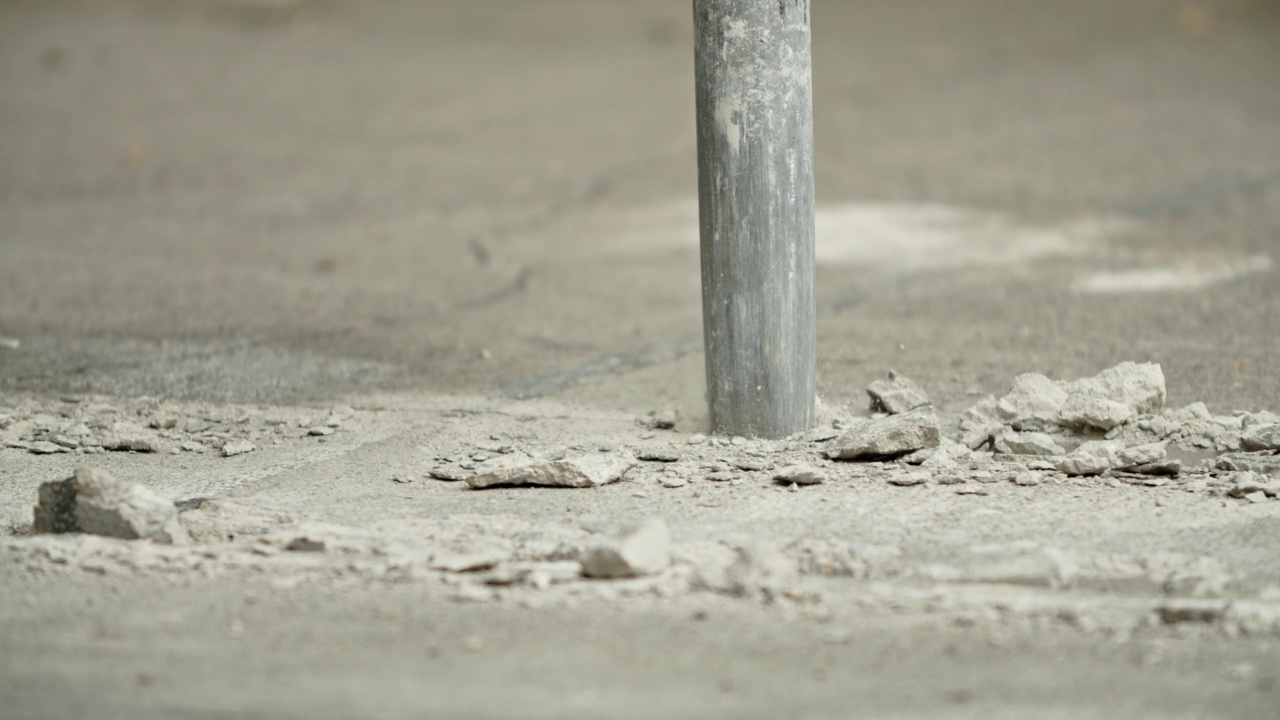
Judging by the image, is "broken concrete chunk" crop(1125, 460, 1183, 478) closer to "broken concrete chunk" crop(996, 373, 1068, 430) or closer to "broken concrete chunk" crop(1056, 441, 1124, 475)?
"broken concrete chunk" crop(1056, 441, 1124, 475)

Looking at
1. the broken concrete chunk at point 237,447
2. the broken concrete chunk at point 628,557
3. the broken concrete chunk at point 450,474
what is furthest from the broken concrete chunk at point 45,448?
the broken concrete chunk at point 628,557

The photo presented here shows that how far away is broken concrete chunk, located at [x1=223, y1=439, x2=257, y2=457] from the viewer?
165 inches

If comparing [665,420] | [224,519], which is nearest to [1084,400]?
[665,420]

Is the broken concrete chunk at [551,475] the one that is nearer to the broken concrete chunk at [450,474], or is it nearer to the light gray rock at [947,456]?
the broken concrete chunk at [450,474]

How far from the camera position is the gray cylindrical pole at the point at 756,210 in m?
3.93

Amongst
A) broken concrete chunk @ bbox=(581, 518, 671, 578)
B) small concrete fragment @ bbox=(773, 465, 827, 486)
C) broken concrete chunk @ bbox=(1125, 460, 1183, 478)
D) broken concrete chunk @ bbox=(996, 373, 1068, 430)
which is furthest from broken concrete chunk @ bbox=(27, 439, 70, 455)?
broken concrete chunk @ bbox=(1125, 460, 1183, 478)

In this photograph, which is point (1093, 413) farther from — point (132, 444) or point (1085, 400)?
point (132, 444)

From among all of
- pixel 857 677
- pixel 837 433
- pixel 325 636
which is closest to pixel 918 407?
pixel 837 433

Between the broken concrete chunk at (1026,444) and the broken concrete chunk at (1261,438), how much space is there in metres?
0.51

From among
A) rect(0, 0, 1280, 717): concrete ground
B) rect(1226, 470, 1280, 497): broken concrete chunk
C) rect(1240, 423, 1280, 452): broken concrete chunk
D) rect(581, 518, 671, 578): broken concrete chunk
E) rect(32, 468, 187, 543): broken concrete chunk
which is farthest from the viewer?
rect(1240, 423, 1280, 452): broken concrete chunk

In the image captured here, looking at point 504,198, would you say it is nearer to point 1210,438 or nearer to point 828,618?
point 1210,438

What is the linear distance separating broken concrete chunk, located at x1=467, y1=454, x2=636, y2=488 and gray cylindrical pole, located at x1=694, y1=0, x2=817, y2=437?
1.75ft

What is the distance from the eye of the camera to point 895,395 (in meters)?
4.34

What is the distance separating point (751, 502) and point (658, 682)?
1.04m
